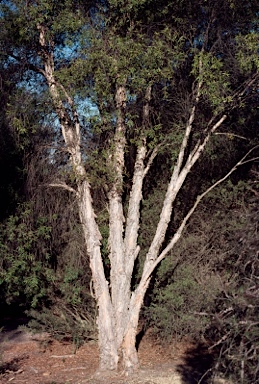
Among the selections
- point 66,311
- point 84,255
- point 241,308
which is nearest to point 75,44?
point 84,255

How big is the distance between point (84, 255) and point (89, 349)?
222 cm

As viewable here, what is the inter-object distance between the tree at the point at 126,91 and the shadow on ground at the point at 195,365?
1.00m

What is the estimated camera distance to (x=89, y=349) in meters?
12.0

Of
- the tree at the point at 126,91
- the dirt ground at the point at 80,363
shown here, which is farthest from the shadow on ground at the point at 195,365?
the tree at the point at 126,91

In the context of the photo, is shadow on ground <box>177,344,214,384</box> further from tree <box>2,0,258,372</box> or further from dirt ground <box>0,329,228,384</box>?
tree <box>2,0,258,372</box>

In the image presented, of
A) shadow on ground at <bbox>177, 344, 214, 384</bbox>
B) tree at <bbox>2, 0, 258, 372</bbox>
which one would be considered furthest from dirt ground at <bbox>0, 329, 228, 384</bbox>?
tree at <bbox>2, 0, 258, 372</bbox>

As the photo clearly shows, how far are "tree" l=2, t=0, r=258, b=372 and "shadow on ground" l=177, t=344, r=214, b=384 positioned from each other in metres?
1.00

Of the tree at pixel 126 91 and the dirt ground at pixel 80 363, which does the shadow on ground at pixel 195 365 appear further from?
the tree at pixel 126 91

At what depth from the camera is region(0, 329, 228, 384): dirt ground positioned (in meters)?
9.22

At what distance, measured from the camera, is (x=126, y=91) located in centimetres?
1066

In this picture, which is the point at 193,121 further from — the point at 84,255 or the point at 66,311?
the point at 66,311

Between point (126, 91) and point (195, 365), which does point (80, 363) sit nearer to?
point (195, 365)

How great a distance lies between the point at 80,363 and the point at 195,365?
2387 millimetres

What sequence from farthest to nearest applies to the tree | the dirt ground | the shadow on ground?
1. the tree
2. the dirt ground
3. the shadow on ground
